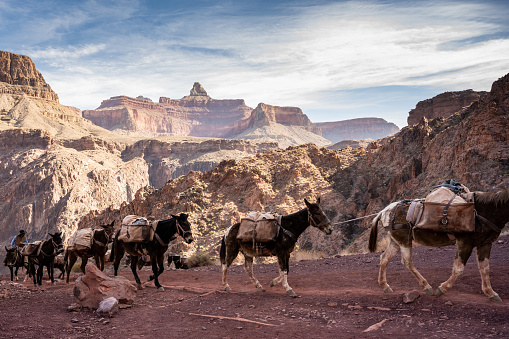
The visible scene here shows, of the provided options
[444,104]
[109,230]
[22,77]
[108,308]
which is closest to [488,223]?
[108,308]

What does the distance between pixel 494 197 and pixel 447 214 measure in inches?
44.5

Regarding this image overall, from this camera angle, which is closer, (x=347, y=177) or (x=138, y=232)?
(x=138, y=232)

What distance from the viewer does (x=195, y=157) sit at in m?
149

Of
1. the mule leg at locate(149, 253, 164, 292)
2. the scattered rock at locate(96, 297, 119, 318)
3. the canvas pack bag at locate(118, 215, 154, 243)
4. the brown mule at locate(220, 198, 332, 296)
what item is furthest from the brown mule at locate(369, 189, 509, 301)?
the canvas pack bag at locate(118, 215, 154, 243)

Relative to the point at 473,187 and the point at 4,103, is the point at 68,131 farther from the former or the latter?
the point at 473,187

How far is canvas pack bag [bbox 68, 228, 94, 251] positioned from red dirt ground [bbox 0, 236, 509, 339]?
9.72ft

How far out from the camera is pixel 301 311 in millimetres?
8445

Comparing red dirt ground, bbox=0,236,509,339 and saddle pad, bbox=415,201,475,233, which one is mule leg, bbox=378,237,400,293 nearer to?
red dirt ground, bbox=0,236,509,339

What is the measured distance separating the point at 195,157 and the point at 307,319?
143556mm

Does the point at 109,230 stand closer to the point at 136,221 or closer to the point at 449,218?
the point at 136,221

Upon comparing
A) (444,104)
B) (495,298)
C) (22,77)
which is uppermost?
(22,77)

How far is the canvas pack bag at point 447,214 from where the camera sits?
26.5 feet

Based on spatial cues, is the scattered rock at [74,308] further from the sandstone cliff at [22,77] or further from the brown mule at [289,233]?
the sandstone cliff at [22,77]

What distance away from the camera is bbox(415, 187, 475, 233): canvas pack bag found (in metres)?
8.06
